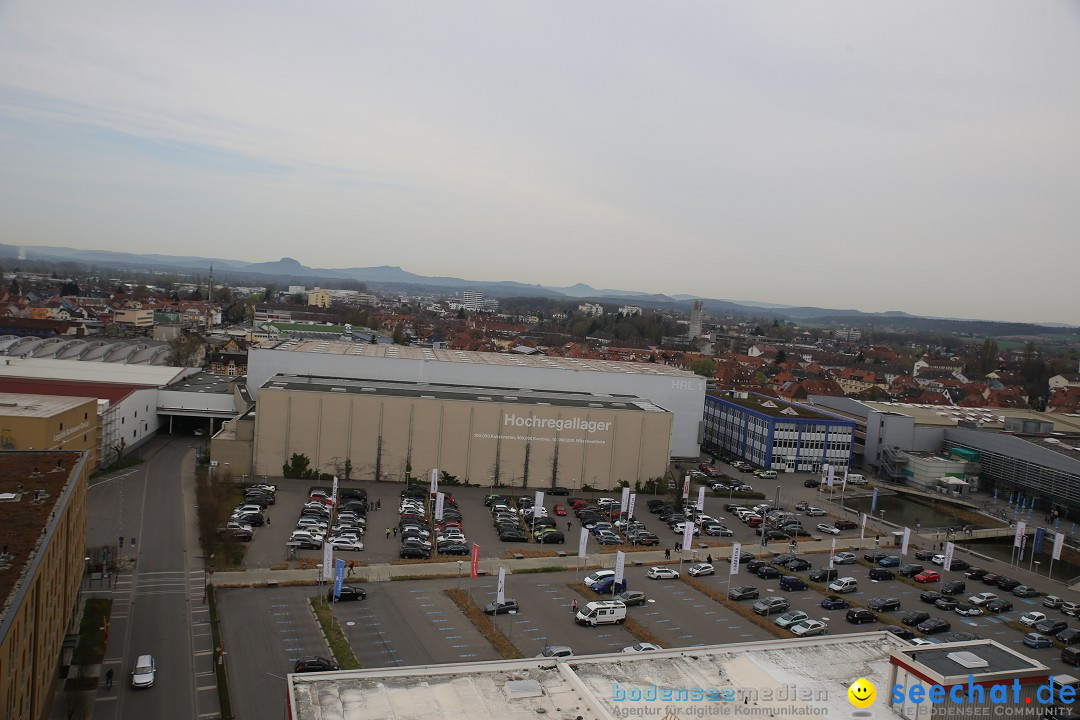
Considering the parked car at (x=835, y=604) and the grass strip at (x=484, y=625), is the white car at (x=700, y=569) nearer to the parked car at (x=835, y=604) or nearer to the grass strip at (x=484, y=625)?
the parked car at (x=835, y=604)

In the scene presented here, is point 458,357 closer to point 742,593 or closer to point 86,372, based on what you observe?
point 86,372

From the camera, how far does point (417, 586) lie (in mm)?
14414

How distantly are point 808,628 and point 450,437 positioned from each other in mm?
11650

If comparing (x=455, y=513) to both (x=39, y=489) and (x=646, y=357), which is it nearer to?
(x=39, y=489)

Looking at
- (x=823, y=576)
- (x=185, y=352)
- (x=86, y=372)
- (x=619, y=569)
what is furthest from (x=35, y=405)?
(x=185, y=352)

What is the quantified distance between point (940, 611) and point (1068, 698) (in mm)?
5165

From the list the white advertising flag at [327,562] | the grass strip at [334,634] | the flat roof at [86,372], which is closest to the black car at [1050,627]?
the grass strip at [334,634]

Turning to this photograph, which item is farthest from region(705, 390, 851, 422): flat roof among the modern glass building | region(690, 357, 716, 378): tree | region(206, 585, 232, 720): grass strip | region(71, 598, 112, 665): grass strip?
region(71, 598, 112, 665): grass strip

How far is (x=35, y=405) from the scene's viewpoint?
19281mm

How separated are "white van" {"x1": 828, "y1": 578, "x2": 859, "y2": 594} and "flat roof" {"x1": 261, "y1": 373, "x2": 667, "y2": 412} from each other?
8.68m

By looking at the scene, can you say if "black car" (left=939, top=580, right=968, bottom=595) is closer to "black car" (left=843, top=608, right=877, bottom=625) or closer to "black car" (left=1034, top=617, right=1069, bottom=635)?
"black car" (left=1034, top=617, right=1069, bottom=635)

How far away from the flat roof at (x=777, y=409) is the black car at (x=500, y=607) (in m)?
16.7

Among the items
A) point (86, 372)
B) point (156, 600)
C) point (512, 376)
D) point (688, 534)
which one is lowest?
point (156, 600)

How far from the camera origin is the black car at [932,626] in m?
14.0
